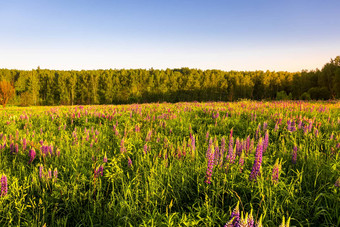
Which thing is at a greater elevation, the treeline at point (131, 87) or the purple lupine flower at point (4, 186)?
the treeline at point (131, 87)

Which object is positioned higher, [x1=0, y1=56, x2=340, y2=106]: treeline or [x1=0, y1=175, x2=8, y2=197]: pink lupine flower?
[x1=0, y1=56, x2=340, y2=106]: treeline

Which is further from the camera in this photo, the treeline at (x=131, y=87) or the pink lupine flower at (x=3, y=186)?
the treeline at (x=131, y=87)

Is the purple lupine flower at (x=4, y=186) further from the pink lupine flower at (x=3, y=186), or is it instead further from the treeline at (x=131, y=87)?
the treeline at (x=131, y=87)

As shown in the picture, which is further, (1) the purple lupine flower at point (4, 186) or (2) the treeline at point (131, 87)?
(2) the treeline at point (131, 87)

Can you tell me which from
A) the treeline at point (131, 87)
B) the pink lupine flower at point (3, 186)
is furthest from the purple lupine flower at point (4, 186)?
the treeline at point (131, 87)

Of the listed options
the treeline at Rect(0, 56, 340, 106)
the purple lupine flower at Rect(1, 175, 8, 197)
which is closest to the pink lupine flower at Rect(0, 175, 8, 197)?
the purple lupine flower at Rect(1, 175, 8, 197)

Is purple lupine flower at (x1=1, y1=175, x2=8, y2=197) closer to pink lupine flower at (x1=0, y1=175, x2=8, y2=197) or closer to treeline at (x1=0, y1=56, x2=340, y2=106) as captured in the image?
pink lupine flower at (x1=0, y1=175, x2=8, y2=197)

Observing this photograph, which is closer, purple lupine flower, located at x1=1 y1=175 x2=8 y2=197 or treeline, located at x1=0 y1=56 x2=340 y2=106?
purple lupine flower, located at x1=1 y1=175 x2=8 y2=197

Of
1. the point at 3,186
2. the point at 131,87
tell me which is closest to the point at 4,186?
the point at 3,186

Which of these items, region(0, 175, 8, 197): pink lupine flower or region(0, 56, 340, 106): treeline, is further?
region(0, 56, 340, 106): treeline

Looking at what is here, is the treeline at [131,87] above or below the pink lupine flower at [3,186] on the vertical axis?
above

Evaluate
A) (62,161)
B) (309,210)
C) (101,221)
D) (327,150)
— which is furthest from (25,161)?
(327,150)

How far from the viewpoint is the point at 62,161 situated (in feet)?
11.0

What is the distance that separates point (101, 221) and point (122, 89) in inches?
3174
